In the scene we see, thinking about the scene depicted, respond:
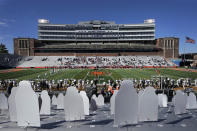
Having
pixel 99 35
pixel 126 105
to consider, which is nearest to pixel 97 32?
pixel 99 35

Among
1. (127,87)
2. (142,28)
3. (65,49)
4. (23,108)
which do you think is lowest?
(23,108)

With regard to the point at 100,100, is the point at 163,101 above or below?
above

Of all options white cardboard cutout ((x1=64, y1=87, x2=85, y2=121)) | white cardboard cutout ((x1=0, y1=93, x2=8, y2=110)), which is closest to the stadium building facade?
white cardboard cutout ((x1=0, y1=93, x2=8, y2=110))

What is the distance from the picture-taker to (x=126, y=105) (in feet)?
16.5

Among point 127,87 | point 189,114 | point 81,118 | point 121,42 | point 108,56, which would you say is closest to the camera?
point 127,87

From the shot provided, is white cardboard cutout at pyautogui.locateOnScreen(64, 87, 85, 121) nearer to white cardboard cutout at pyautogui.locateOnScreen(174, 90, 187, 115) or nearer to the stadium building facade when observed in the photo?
white cardboard cutout at pyautogui.locateOnScreen(174, 90, 187, 115)

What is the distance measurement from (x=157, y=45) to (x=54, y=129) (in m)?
87.5

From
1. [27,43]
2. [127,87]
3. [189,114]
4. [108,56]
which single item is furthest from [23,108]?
[27,43]

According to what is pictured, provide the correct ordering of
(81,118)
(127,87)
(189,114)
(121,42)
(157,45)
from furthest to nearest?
(121,42) → (157,45) → (189,114) → (81,118) → (127,87)

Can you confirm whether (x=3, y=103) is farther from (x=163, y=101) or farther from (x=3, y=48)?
(x=3, y=48)

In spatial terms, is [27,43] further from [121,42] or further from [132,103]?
[132,103]

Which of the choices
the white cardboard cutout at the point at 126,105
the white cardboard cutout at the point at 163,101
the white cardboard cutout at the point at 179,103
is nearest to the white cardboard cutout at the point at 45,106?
the white cardboard cutout at the point at 126,105

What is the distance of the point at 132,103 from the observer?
16.8 ft

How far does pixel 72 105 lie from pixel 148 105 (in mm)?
2638
